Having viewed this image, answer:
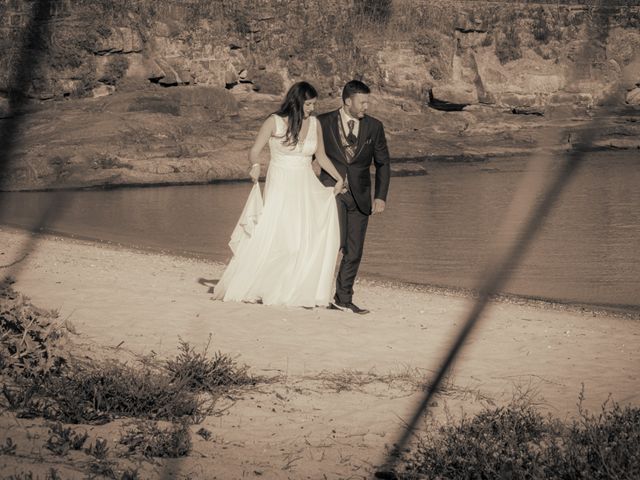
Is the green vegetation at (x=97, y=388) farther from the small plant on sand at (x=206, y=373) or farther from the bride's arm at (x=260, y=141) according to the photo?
the bride's arm at (x=260, y=141)

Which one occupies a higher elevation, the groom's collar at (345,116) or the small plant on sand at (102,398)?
the groom's collar at (345,116)

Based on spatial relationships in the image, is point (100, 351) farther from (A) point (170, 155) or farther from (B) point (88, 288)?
(A) point (170, 155)

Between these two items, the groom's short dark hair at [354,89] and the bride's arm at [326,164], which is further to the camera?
the bride's arm at [326,164]

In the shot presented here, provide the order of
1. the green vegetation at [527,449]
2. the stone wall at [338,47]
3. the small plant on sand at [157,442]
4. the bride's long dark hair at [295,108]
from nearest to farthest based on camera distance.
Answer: the green vegetation at [527,449]
the small plant on sand at [157,442]
the bride's long dark hair at [295,108]
the stone wall at [338,47]

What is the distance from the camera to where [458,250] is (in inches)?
600

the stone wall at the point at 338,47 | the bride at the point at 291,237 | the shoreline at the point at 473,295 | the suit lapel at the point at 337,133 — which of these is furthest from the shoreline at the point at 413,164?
the suit lapel at the point at 337,133

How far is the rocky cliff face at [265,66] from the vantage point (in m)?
27.1

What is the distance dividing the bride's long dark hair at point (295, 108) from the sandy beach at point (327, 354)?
1.42 meters

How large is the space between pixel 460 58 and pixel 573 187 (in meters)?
13.9

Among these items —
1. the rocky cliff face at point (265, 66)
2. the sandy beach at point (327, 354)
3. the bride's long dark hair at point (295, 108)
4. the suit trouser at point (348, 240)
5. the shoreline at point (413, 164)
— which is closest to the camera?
the sandy beach at point (327, 354)

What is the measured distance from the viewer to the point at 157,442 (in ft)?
16.2

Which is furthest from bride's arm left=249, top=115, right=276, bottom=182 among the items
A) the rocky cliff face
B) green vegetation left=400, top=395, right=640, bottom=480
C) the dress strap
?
the rocky cliff face

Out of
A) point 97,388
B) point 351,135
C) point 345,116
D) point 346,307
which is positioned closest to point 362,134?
point 351,135

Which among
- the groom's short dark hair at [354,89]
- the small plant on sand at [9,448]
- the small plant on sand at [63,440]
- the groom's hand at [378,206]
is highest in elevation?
the groom's short dark hair at [354,89]
